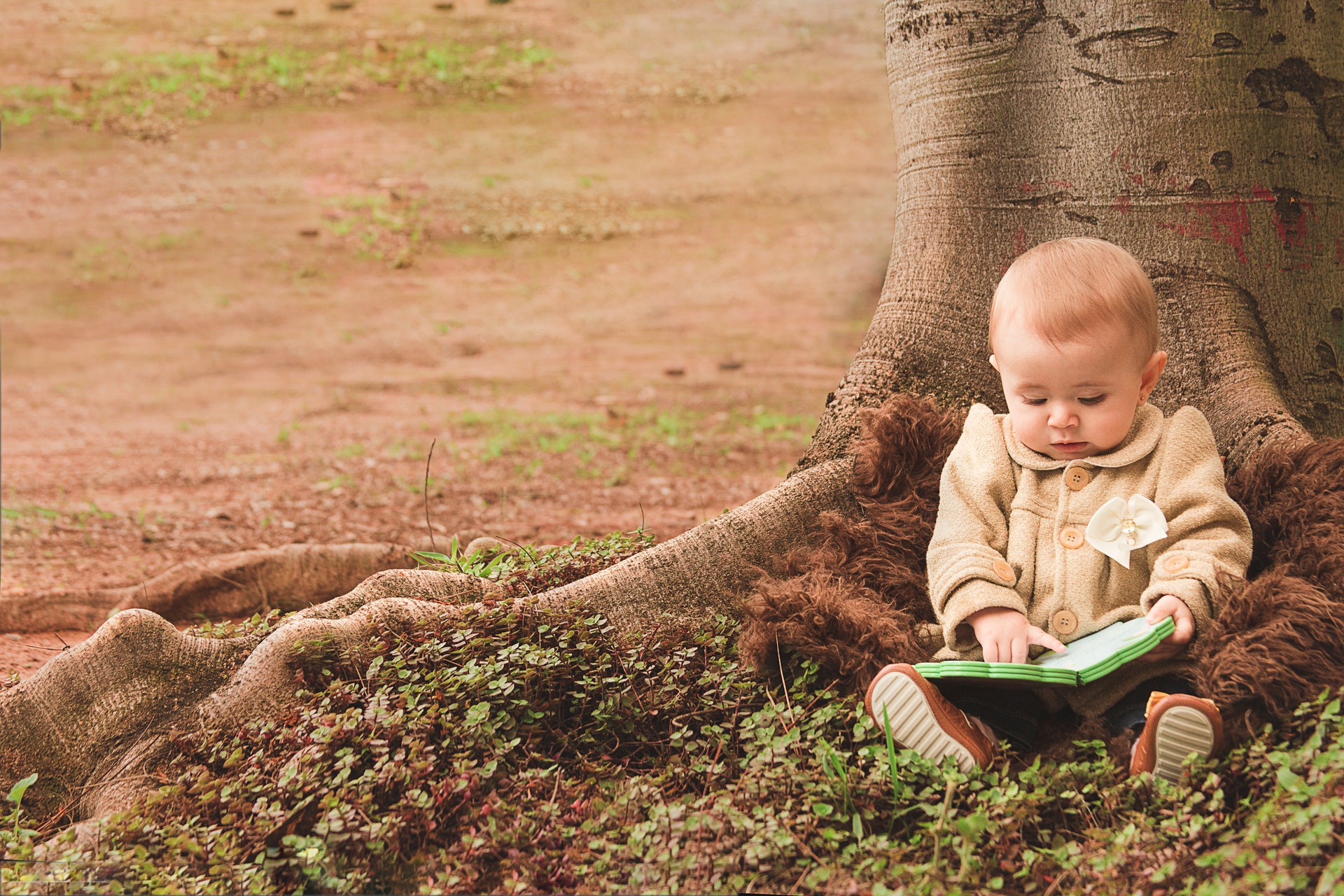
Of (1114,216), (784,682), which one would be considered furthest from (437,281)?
(784,682)

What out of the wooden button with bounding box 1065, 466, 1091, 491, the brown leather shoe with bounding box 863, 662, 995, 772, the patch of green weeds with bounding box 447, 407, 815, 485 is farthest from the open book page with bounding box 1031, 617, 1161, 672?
the patch of green weeds with bounding box 447, 407, 815, 485

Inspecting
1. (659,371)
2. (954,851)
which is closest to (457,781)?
(954,851)

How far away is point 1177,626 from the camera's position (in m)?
2.33

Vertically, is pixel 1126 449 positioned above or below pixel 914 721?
above

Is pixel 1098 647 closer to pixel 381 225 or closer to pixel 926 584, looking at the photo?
pixel 926 584

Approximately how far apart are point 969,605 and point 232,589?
3.78 meters

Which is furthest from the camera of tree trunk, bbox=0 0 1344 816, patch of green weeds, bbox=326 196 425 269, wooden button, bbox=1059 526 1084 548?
patch of green weeds, bbox=326 196 425 269

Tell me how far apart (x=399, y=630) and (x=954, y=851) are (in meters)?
1.67

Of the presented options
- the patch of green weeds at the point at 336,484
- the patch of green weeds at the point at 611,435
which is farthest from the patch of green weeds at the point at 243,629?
the patch of green weeds at the point at 611,435

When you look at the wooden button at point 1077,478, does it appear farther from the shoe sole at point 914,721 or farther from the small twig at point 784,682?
the small twig at point 784,682

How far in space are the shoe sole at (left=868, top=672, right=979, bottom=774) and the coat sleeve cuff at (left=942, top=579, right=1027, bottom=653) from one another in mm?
313

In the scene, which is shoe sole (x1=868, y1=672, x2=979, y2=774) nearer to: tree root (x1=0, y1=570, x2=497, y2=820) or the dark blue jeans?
the dark blue jeans

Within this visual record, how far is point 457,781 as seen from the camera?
90.4 inches

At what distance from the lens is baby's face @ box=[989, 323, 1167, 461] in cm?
250
